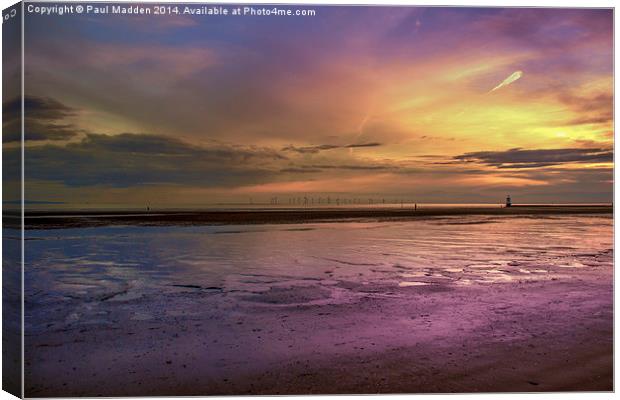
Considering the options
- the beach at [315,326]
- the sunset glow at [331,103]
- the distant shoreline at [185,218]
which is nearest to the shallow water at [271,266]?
the beach at [315,326]

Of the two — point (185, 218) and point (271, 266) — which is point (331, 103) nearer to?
point (271, 266)

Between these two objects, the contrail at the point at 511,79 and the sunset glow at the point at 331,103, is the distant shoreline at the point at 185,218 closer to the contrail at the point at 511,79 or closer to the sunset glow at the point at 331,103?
the sunset glow at the point at 331,103

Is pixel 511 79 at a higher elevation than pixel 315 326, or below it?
higher

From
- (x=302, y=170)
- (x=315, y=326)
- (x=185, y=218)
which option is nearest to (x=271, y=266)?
(x=302, y=170)

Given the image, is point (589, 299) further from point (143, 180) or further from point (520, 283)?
point (143, 180)

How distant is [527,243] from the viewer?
1030 cm

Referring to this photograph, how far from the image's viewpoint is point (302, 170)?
298 inches

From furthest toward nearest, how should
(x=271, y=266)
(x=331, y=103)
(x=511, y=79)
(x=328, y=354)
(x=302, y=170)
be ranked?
1. (x=302, y=170)
2. (x=271, y=266)
3. (x=331, y=103)
4. (x=511, y=79)
5. (x=328, y=354)

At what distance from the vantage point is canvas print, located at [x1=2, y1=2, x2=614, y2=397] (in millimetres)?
3930

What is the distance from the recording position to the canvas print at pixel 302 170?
12.9 feet

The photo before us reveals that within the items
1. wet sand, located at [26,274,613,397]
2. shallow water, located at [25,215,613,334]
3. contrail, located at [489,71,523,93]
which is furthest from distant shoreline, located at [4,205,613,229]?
wet sand, located at [26,274,613,397]

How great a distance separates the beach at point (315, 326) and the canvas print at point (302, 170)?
0.02 m

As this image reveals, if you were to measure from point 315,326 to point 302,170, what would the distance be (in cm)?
342

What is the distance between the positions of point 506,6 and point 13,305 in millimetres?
4369
